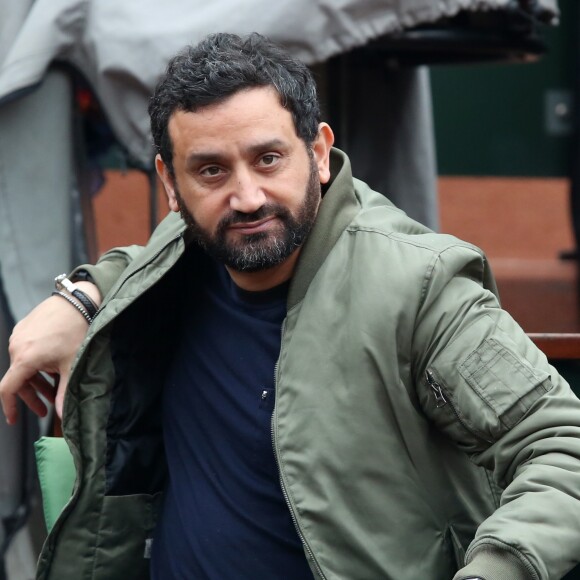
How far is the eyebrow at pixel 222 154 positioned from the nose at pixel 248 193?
4 cm

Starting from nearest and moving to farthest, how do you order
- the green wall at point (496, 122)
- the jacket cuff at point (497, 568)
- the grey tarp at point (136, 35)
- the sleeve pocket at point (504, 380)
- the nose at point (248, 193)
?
the jacket cuff at point (497, 568)
the sleeve pocket at point (504, 380)
the nose at point (248, 193)
the grey tarp at point (136, 35)
the green wall at point (496, 122)

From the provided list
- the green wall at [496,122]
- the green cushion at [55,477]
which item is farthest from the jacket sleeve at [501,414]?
the green wall at [496,122]

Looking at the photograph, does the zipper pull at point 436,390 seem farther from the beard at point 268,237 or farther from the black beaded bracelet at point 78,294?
the black beaded bracelet at point 78,294

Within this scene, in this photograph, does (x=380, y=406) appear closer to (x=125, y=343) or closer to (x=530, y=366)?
(x=530, y=366)

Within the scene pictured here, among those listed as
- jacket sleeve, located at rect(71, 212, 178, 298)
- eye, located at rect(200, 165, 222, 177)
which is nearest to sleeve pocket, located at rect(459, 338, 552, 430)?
eye, located at rect(200, 165, 222, 177)

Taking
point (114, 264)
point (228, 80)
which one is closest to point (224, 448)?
point (114, 264)

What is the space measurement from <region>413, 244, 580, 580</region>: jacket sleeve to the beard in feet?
0.90

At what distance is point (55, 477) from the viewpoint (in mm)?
2574

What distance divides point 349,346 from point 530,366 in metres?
0.32

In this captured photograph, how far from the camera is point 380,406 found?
2107mm

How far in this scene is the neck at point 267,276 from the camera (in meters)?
2.33

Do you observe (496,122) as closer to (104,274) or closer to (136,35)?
(136,35)

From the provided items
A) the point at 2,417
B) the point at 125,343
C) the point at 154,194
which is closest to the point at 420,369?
the point at 125,343

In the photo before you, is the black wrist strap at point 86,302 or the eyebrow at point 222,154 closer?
the eyebrow at point 222,154
